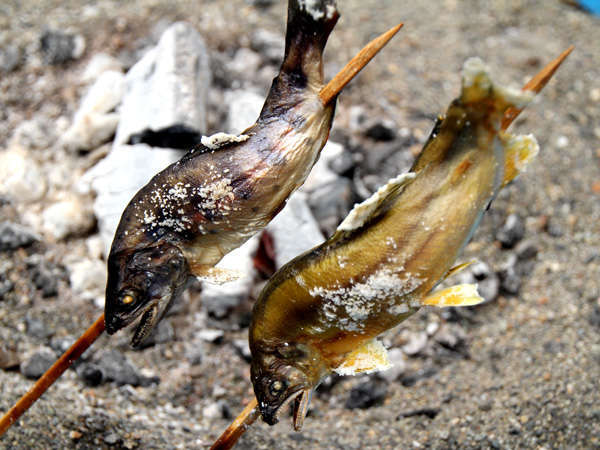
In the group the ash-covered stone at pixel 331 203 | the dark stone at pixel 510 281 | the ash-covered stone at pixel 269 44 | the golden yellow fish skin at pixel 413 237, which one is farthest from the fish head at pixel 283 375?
the ash-covered stone at pixel 269 44

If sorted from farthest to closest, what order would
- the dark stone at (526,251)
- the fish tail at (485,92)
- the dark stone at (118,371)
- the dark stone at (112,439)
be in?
the dark stone at (526,251), the dark stone at (118,371), the dark stone at (112,439), the fish tail at (485,92)

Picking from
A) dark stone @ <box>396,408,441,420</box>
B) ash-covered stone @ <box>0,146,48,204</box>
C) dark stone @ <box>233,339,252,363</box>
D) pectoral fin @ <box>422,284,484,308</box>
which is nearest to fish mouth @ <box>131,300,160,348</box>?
pectoral fin @ <box>422,284,484,308</box>

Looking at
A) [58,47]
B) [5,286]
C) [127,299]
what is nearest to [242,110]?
[58,47]

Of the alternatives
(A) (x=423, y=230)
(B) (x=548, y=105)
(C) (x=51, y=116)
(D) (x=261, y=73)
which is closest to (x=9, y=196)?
(C) (x=51, y=116)

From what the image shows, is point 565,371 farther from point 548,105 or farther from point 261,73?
A: point 261,73

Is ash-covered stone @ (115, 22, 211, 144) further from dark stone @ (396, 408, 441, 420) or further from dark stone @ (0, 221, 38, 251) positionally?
dark stone @ (396, 408, 441, 420)

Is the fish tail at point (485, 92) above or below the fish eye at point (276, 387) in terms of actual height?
above

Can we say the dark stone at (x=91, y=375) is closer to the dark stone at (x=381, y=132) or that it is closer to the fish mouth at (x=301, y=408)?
the fish mouth at (x=301, y=408)
